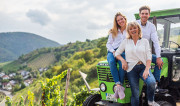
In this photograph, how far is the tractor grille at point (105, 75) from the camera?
4.22 meters

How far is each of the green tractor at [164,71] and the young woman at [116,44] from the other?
354 millimetres

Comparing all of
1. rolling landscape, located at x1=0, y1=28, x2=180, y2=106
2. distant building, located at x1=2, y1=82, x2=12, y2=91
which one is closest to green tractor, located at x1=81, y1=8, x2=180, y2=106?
rolling landscape, located at x1=0, y1=28, x2=180, y2=106

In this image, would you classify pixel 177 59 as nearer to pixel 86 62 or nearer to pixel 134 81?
pixel 134 81

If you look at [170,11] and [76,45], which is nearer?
[170,11]

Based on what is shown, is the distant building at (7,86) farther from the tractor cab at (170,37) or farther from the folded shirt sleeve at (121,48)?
the folded shirt sleeve at (121,48)

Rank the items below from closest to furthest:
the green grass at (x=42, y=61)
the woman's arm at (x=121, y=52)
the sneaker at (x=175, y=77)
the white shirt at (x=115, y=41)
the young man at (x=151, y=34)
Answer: the woman's arm at (x=121, y=52) → the young man at (x=151, y=34) → the white shirt at (x=115, y=41) → the sneaker at (x=175, y=77) → the green grass at (x=42, y=61)

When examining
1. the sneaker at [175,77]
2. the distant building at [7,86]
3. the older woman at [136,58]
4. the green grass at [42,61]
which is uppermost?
the older woman at [136,58]

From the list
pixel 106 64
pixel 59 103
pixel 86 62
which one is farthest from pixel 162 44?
pixel 86 62

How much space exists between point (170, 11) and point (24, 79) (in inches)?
5466

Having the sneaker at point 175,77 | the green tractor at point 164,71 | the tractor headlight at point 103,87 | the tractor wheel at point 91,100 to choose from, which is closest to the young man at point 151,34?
the green tractor at point 164,71

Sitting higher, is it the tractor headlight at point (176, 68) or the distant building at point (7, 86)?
the tractor headlight at point (176, 68)

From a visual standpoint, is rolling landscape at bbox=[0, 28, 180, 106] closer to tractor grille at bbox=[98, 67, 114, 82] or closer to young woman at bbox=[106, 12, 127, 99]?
tractor grille at bbox=[98, 67, 114, 82]

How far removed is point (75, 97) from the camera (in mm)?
7547

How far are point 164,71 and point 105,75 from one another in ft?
5.96
